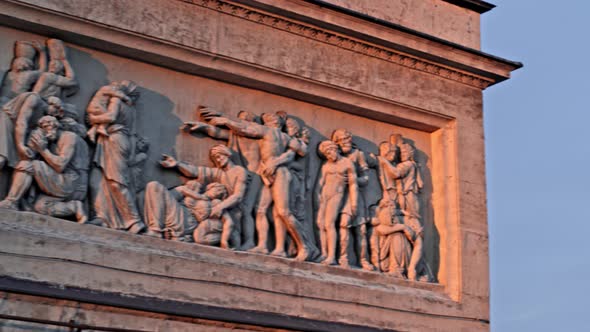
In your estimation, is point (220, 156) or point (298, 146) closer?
point (220, 156)

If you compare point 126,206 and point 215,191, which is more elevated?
point 215,191

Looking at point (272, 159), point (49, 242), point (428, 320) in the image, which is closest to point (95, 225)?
point (49, 242)

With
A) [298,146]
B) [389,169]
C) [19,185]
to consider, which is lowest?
[19,185]

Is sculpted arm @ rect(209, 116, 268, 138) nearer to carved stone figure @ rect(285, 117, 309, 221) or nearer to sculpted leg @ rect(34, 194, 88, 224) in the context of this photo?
carved stone figure @ rect(285, 117, 309, 221)

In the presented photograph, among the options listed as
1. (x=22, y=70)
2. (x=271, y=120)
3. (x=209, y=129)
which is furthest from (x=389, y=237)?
(x=22, y=70)

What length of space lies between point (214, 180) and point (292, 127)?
1.24 metres

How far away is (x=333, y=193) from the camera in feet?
43.0

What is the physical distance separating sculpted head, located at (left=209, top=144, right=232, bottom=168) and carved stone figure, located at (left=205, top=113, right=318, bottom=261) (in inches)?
11.2

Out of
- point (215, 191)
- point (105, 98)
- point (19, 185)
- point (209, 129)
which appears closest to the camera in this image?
point (19, 185)

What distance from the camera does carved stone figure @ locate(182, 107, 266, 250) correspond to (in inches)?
487

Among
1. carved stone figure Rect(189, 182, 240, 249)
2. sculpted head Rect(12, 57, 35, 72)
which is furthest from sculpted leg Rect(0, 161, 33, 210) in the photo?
carved stone figure Rect(189, 182, 240, 249)

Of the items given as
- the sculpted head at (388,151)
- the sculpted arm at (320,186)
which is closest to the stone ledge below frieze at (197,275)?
the sculpted arm at (320,186)

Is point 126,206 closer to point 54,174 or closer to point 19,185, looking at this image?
point 54,174

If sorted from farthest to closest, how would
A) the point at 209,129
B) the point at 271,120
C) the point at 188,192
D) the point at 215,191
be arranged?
the point at 271,120 < the point at 209,129 < the point at 215,191 < the point at 188,192
